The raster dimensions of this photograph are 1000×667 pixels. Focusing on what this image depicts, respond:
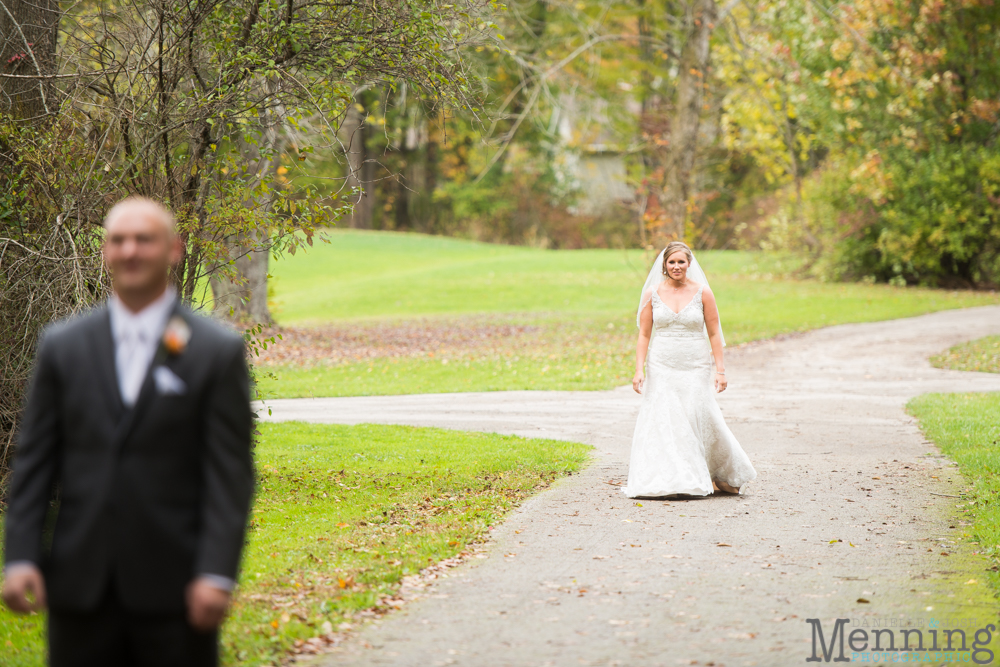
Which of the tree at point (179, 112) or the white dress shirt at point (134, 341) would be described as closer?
the white dress shirt at point (134, 341)

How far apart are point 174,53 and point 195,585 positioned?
585 cm

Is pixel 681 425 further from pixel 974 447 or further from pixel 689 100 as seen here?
pixel 689 100

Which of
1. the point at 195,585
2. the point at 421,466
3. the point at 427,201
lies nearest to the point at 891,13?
the point at 421,466

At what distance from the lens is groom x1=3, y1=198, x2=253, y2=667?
303 centimetres

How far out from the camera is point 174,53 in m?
7.84

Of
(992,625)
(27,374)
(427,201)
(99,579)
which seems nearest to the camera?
(99,579)

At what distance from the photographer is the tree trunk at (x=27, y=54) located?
26.2 feet

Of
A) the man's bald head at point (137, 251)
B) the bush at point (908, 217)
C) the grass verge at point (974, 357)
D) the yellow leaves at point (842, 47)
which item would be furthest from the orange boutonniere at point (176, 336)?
the bush at point (908, 217)

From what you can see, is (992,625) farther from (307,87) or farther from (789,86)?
(789,86)

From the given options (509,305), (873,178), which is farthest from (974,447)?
(873,178)

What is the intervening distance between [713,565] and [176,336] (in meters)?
4.49

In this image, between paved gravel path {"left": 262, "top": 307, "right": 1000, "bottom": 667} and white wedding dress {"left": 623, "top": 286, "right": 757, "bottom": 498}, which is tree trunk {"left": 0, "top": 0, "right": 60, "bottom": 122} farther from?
white wedding dress {"left": 623, "top": 286, "right": 757, "bottom": 498}

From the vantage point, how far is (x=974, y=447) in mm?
10672

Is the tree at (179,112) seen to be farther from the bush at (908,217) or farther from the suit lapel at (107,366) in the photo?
the bush at (908,217)
